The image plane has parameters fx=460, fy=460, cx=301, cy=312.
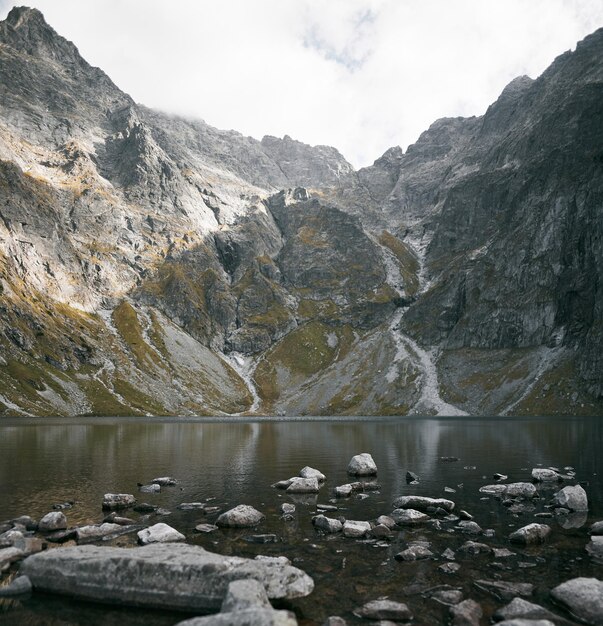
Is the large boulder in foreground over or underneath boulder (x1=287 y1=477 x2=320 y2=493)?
over

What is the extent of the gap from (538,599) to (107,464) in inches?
1955

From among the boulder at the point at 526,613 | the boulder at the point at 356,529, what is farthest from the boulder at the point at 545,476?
the boulder at the point at 526,613

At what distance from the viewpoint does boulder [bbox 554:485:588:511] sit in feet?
104

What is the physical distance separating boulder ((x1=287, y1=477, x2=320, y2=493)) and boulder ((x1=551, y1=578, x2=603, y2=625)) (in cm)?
2348

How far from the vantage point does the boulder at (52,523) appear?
87.4 feet

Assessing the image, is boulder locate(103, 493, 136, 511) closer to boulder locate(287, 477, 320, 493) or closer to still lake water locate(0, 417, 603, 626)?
still lake water locate(0, 417, 603, 626)

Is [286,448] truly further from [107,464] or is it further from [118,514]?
[118,514]

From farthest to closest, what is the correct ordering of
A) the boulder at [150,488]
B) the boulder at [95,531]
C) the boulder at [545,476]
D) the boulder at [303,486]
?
the boulder at [545,476] < the boulder at [303,486] < the boulder at [150,488] < the boulder at [95,531]

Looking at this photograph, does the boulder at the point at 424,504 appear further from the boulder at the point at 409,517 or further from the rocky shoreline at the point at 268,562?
the boulder at the point at 409,517

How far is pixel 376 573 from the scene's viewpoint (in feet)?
68.0

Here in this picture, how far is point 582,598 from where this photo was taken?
16969 millimetres

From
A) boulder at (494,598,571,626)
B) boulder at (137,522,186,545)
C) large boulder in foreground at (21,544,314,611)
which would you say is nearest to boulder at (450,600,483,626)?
boulder at (494,598,571,626)

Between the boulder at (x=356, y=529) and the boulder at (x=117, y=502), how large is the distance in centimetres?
1656

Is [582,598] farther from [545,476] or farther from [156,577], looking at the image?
[545,476]
